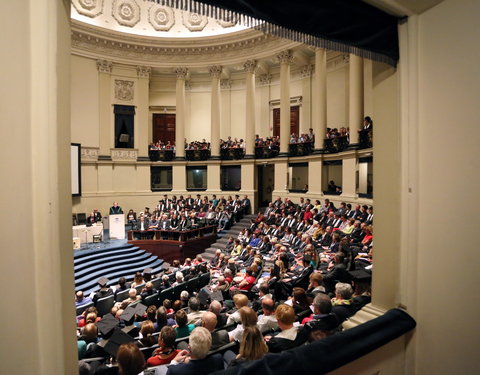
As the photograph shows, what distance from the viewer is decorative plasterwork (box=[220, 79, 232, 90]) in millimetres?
21094

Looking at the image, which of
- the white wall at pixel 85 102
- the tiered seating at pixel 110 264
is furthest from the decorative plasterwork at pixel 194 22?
the tiered seating at pixel 110 264

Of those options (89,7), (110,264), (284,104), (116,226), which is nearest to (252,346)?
(110,264)

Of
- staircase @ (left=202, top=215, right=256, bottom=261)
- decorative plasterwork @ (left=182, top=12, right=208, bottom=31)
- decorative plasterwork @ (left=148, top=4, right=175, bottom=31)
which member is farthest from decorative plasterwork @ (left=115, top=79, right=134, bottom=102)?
staircase @ (left=202, top=215, right=256, bottom=261)

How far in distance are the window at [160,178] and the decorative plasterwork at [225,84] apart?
7280mm

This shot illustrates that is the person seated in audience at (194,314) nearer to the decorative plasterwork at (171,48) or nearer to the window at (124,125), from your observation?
the decorative plasterwork at (171,48)

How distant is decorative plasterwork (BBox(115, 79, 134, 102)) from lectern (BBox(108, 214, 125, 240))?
349 inches

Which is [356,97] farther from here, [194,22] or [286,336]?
[194,22]

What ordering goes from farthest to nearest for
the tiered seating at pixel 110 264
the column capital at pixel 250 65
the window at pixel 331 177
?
the column capital at pixel 250 65 < the window at pixel 331 177 < the tiered seating at pixel 110 264

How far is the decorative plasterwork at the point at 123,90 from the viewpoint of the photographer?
1862 centimetres

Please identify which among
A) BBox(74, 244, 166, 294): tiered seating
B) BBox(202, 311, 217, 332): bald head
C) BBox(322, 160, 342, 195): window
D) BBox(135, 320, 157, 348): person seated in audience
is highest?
BBox(322, 160, 342, 195): window

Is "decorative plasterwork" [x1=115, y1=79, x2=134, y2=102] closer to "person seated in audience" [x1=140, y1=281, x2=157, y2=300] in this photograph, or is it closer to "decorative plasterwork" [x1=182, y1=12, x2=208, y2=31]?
"decorative plasterwork" [x1=182, y1=12, x2=208, y2=31]
